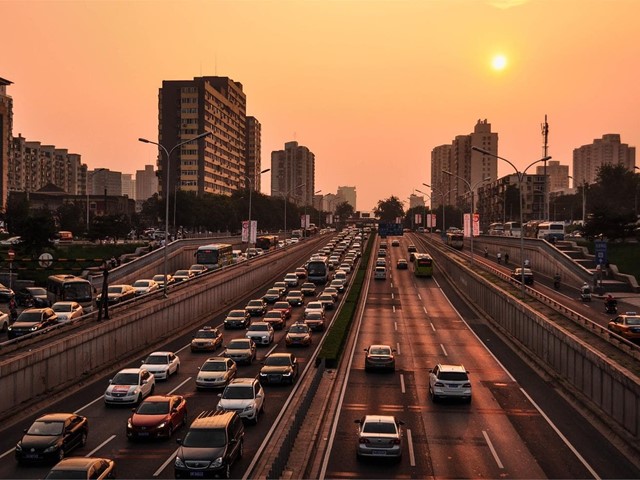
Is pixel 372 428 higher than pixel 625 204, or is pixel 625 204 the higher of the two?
pixel 625 204

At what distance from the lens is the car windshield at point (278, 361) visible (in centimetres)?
3353

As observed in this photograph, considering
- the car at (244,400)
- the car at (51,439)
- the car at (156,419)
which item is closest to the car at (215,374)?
the car at (244,400)

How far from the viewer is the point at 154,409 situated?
2436 cm

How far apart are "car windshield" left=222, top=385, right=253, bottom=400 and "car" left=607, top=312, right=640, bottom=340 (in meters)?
24.6

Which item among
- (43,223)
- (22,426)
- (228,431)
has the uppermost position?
(43,223)

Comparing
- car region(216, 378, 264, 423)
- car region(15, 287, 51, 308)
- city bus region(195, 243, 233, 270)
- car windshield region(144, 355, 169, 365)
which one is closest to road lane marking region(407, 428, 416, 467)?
car region(216, 378, 264, 423)

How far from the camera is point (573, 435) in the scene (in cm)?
2505

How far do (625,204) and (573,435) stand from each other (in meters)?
142

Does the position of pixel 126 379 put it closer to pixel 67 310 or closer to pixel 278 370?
pixel 278 370

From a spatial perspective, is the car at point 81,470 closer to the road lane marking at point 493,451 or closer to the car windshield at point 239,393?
the car windshield at point 239,393

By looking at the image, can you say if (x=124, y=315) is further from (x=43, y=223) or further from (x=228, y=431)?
(x=43, y=223)

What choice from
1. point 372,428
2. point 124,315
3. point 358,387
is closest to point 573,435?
point 372,428

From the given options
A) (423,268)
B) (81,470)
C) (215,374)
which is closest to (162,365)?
(215,374)

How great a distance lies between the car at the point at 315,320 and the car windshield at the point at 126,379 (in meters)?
22.2
